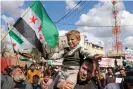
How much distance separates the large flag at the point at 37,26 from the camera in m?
9.40

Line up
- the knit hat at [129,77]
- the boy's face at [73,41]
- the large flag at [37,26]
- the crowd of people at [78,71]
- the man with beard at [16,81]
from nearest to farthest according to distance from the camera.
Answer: the crowd of people at [78,71] < the knit hat at [129,77] < the boy's face at [73,41] < the man with beard at [16,81] < the large flag at [37,26]

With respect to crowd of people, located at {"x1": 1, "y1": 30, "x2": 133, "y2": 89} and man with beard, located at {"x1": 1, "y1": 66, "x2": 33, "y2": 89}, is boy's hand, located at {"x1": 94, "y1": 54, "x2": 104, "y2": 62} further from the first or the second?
man with beard, located at {"x1": 1, "y1": 66, "x2": 33, "y2": 89}

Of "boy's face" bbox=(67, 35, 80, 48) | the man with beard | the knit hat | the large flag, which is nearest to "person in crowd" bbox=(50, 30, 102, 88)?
"boy's face" bbox=(67, 35, 80, 48)

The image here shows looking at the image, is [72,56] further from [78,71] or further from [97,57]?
[97,57]

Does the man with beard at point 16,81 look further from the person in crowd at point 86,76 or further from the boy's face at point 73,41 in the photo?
the person in crowd at point 86,76

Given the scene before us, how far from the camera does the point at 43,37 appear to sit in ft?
31.3

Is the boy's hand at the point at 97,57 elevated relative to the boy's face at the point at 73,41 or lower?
lower

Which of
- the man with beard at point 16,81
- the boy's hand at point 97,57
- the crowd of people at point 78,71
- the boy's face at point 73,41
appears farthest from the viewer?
the man with beard at point 16,81

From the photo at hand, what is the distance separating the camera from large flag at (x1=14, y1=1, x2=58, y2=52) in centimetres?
940

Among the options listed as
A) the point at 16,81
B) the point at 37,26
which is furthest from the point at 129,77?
the point at 37,26

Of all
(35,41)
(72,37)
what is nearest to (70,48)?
(72,37)

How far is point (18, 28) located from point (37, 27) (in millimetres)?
769

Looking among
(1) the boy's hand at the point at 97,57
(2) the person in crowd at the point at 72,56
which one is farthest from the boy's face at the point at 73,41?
(1) the boy's hand at the point at 97,57

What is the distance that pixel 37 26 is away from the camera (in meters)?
10.0
